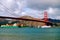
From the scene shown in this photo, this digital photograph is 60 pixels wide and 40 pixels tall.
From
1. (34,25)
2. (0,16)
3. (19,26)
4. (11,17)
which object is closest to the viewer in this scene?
(0,16)

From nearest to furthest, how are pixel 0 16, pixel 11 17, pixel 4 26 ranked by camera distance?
pixel 0 16 → pixel 11 17 → pixel 4 26

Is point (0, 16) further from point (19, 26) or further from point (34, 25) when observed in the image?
point (34, 25)

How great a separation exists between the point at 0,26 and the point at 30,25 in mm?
18998

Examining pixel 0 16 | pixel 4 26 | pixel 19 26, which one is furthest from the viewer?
pixel 19 26

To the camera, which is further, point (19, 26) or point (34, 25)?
point (34, 25)

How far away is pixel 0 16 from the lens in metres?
12.2

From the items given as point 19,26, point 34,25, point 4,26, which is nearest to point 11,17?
point 4,26

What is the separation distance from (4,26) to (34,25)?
58.1ft

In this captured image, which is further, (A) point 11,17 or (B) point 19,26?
(B) point 19,26

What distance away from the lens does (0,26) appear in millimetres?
67562

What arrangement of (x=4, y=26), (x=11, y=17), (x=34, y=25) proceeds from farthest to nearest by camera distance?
1. (x=34, y=25)
2. (x=4, y=26)
3. (x=11, y=17)

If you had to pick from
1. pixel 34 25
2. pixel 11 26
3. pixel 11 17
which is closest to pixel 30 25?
pixel 34 25

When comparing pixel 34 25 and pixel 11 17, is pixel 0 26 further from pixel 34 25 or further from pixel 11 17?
pixel 11 17

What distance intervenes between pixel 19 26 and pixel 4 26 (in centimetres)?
820
